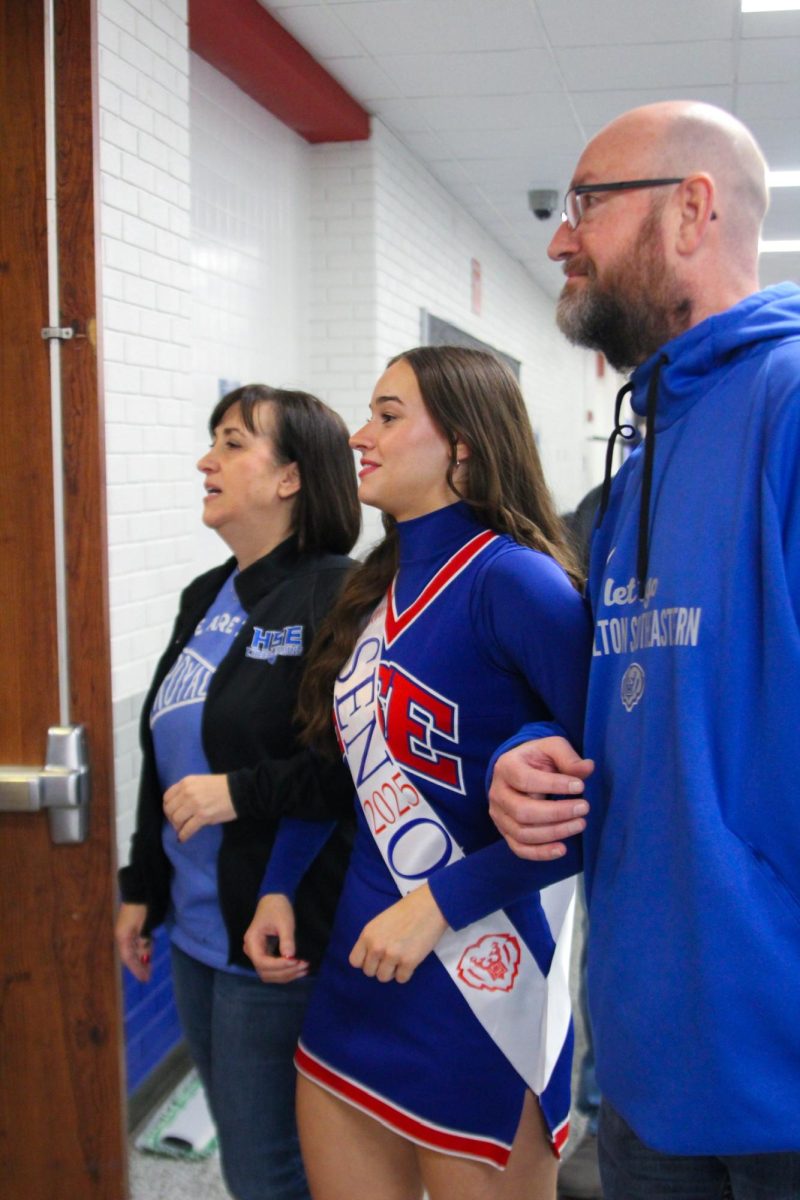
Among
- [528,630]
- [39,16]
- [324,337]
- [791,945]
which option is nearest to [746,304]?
[528,630]

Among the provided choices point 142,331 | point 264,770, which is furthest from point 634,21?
point 264,770

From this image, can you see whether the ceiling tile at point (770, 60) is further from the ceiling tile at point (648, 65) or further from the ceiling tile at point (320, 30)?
the ceiling tile at point (320, 30)

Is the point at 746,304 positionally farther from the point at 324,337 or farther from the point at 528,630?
the point at 324,337

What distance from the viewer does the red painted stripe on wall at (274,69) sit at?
349 centimetres

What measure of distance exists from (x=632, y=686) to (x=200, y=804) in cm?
83

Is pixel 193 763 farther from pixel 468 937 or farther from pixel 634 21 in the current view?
pixel 634 21

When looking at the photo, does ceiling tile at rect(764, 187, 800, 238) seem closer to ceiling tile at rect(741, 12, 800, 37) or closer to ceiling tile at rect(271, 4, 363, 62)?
ceiling tile at rect(741, 12, 800, 37)

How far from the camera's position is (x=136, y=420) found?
2.86 m

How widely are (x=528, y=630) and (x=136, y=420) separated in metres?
1.85

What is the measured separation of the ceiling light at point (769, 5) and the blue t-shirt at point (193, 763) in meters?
3.04

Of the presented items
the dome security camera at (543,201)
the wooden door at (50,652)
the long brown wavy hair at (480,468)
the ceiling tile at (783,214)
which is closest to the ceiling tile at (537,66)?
the dome security camera at (543,201)

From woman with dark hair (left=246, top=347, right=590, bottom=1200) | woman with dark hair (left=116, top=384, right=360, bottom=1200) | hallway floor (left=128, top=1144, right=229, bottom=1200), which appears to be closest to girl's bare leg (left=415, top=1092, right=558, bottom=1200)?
woman with dark hair (left=246, top=347, right=590, bottom=1200)

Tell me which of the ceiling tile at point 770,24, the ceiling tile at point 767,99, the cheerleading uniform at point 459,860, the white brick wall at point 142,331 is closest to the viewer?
the cheerleading uniform at point 459,860

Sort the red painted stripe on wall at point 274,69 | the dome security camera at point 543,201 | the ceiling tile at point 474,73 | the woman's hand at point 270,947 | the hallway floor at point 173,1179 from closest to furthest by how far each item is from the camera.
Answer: the woman's hand at point 270,947 < the hallway floor at point 173,1179 < the red painted stripe on wall at point 274,69 < the ceiling tile at point 474,73 < the dome security camera at point 543,201
